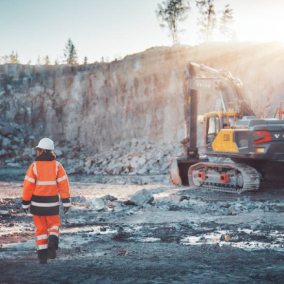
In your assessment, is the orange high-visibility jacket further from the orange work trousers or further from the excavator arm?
the excavator arm

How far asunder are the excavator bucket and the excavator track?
24.5 inches

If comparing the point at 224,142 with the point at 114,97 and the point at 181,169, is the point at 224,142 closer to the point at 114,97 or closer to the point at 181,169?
the point at 181,169

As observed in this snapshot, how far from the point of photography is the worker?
18.5 ft

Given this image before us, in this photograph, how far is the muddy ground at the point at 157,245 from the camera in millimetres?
4789

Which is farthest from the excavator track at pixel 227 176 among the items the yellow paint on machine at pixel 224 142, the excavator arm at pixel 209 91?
the excavator arm at pixel 209 91

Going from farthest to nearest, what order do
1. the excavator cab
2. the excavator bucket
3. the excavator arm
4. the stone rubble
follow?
the stone rubble → the excavator bucket → the excavator arm → the excavator cab

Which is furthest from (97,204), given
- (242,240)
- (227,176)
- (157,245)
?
(227,176)

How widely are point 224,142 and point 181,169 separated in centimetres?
304

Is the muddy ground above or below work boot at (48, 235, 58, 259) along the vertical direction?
below

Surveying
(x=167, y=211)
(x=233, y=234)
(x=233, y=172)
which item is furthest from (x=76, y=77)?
(x=233, y=234)

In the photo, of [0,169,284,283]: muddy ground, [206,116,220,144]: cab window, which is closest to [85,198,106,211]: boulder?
[0,169,284,283]: muddy ground

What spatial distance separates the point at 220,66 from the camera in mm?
31969

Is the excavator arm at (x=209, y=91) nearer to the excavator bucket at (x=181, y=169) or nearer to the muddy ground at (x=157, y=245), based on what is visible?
the excavator bucket at (x=181, y=169)

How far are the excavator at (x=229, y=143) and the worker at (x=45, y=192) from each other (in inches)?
319
